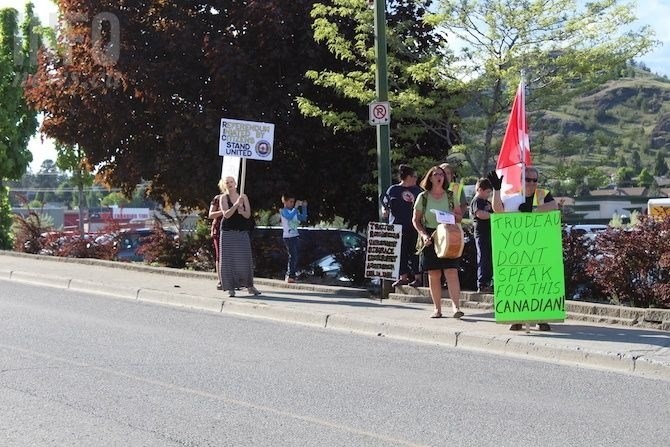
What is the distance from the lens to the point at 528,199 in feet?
39.0

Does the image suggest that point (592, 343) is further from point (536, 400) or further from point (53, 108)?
point (53, 108)

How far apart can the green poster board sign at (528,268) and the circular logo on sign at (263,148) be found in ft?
19.1

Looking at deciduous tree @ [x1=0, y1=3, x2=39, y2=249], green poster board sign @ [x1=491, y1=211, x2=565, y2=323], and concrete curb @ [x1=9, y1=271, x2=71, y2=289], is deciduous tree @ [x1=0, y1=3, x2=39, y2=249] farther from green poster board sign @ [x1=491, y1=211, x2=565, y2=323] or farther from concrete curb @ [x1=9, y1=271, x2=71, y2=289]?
green poster board sign @ [x1=491, y1=211, x2=565, y2=323]

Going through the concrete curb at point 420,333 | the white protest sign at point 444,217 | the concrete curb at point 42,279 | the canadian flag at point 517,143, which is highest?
the canadian flag at point 517,143

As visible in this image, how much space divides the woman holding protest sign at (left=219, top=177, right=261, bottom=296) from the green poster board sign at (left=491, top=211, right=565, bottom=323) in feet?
16.4

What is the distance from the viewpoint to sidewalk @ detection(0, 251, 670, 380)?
31.7 feet

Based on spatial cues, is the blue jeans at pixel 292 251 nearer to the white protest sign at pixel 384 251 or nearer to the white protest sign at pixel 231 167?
the white protest sign at pixel 231 167

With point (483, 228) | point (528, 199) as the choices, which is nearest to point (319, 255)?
point (483, 228)

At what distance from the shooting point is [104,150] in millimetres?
19688

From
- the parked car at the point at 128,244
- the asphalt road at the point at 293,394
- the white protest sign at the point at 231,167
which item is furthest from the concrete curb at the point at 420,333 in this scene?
the parked car at the point at 128,244

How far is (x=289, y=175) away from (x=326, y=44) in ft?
8.61

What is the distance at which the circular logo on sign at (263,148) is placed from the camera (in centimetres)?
1573

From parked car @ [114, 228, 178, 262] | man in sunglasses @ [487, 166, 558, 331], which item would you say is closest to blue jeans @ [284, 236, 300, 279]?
man in sunglasses @ [487, 166, 558, 331]

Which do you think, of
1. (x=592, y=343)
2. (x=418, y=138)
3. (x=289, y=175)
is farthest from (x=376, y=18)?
(x=592, y=343)
